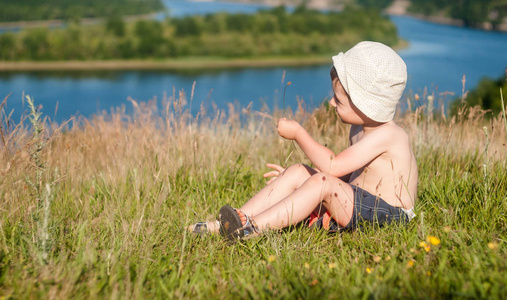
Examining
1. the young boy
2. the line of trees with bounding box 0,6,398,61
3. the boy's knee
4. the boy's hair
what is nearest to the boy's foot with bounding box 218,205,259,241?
the young boy

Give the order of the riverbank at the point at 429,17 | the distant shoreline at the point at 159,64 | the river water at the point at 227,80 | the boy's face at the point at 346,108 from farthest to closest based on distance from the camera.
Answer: the riverbank at the point at 429,17
the distant shoreline at the point at 159,64
the river water at the point at 227,80
the boy's face at the point at 346,108

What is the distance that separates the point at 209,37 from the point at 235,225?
70.6 m

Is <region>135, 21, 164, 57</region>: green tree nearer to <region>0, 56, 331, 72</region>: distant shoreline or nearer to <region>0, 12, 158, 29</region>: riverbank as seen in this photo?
<region>0, 56, 331, 72</region>: distant shoreline

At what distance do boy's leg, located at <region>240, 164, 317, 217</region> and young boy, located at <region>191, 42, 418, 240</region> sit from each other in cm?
5

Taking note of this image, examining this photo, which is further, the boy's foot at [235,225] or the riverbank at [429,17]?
the riverbank at [429,17]

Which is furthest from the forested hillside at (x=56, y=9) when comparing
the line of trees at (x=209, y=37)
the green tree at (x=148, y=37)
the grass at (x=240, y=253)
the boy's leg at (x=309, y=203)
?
the boy's leg at (x=309, y=203)

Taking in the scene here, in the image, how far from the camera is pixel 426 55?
6481 centimetres

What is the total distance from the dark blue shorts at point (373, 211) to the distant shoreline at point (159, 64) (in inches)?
2408

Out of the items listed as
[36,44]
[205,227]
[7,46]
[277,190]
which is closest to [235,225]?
[205,227]

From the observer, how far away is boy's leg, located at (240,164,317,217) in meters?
2.14

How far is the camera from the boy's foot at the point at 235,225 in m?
1.92

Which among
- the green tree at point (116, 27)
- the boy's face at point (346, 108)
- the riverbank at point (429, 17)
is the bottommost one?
the riverbank at point (429, 17)

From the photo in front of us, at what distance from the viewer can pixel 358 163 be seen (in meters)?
1.98

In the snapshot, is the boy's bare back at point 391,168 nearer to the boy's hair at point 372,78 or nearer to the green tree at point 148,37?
the boy's hair at point 372,78
